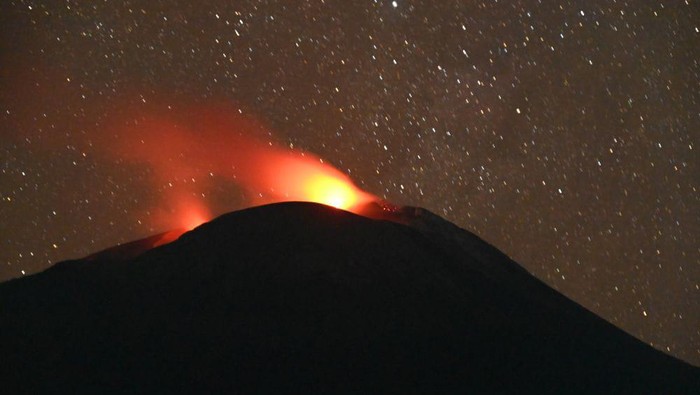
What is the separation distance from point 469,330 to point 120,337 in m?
4.34

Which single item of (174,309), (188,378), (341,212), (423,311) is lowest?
(188,378)

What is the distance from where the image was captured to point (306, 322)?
9.36m

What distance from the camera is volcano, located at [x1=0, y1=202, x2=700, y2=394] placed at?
826 cm

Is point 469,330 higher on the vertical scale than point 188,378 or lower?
higher

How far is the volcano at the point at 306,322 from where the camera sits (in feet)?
27.1

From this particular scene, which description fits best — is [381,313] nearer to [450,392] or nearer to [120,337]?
[450,392]

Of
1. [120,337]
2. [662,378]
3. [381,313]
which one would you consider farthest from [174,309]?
[662,378]

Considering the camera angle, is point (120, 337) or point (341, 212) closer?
point (120, 337)

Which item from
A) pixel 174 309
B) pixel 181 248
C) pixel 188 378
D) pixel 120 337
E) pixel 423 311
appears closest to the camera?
pixel 188 378

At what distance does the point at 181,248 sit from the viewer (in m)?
10.8

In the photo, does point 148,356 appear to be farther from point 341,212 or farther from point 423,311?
point 341,212

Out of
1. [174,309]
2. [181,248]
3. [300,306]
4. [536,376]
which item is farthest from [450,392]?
[181,248]

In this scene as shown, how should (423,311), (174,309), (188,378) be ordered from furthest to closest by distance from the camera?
(423,311)
(174,309)
(188,378)

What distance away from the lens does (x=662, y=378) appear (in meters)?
10.6
